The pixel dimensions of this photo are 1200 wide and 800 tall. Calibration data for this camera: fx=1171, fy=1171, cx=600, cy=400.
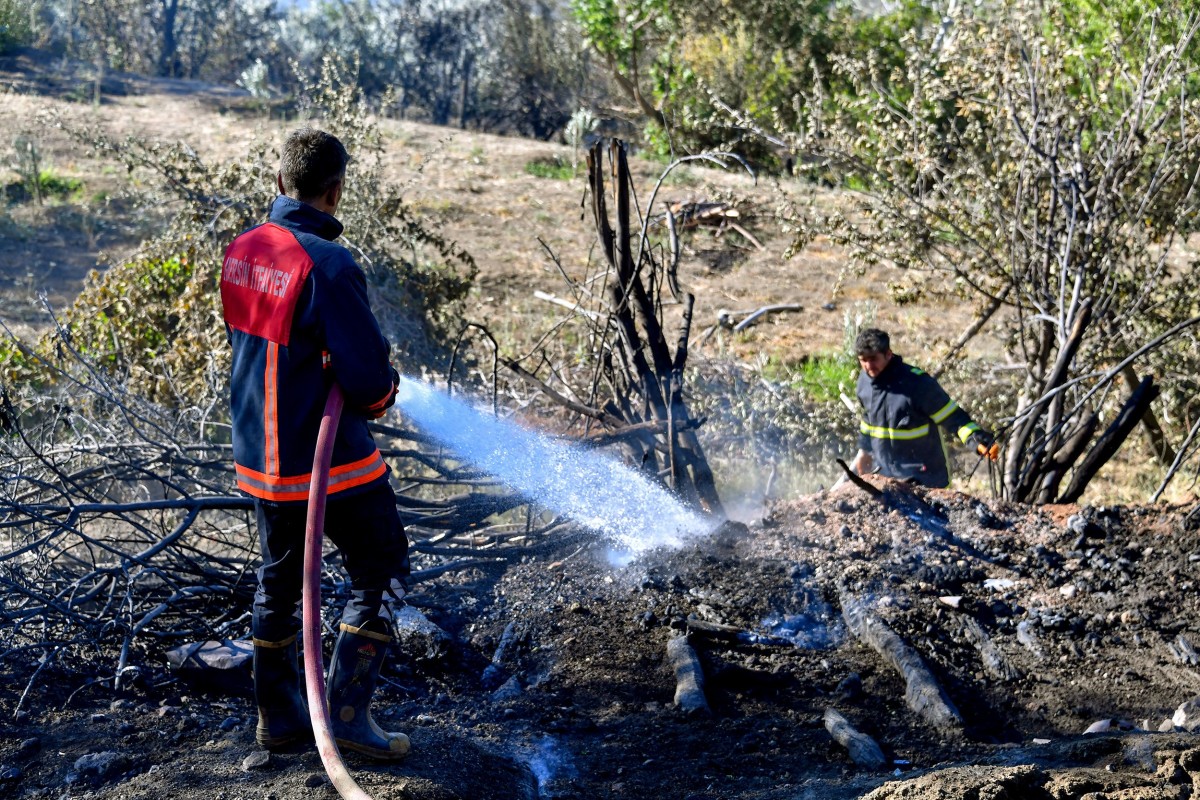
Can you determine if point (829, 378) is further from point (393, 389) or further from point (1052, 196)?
point (393, 389)

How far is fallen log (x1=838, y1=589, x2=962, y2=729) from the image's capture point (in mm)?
4133

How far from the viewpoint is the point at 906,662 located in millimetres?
4457

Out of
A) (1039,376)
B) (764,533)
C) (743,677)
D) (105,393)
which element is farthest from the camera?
(1039,376)

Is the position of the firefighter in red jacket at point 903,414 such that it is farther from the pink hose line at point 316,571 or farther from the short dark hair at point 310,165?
the pink hose line at point 316,571

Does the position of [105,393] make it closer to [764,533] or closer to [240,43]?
[764,533]

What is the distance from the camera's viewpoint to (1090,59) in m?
9.02

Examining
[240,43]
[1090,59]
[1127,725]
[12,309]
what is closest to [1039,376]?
[1090,59]

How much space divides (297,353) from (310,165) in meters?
0.52

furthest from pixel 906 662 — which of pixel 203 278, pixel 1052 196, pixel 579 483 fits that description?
pixel 203 278

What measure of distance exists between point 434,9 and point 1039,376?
16.7m

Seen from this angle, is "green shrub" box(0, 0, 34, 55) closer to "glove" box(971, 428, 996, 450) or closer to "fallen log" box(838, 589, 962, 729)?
"glove" box(971, 428, 996, 450)

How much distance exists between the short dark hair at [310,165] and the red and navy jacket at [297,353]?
5 cm

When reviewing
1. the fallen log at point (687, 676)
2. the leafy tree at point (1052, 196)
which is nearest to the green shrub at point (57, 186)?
the leafy tree at point (1052, 196)

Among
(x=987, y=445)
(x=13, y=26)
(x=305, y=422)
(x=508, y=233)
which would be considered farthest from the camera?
(x=13, y=26)
